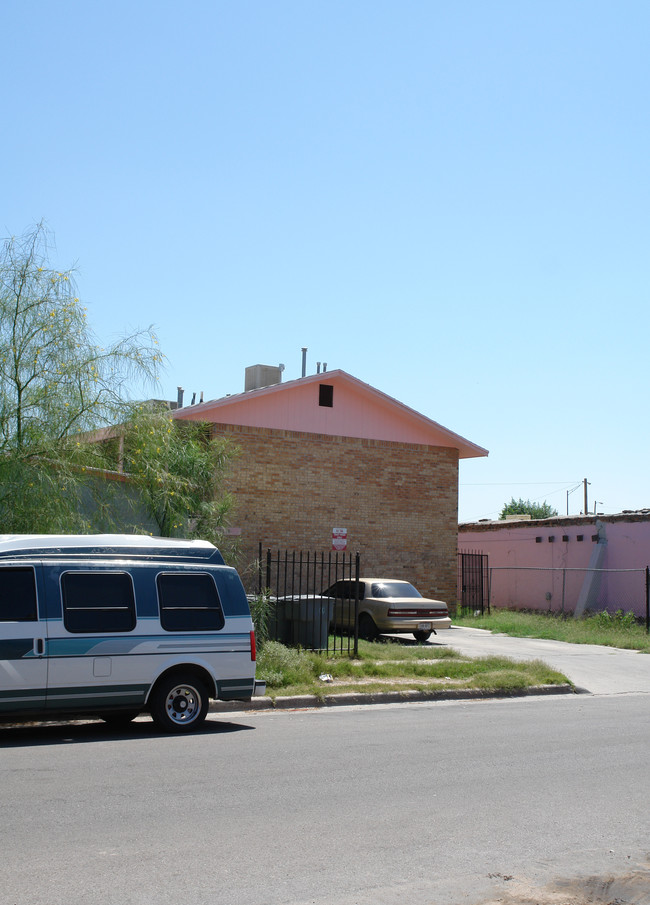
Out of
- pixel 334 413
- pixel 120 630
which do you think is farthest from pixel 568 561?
pixel 120 630

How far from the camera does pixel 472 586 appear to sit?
3294cm

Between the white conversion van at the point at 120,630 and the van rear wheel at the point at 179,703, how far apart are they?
11mm

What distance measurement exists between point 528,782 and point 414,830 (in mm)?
2014

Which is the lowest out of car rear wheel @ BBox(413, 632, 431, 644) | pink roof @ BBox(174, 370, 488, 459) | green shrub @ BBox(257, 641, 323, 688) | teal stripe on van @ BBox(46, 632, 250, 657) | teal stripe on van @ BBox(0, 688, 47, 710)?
car rear wheel @ BBox(413, 632, 431, 644)

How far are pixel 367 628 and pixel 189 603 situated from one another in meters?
12.0

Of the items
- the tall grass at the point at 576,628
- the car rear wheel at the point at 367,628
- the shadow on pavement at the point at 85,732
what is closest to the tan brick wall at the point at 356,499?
the tall grass at the point at 576,628

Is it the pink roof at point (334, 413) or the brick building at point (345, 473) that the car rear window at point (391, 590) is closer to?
the brick building at point (345, 473)

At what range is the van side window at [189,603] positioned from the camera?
10.6 m

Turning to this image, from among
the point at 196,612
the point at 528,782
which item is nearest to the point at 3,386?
the point at 196,612

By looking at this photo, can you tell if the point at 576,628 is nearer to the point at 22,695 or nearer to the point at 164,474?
the point at 164,474

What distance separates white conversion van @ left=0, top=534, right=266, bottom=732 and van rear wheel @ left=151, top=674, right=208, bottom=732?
11 mm

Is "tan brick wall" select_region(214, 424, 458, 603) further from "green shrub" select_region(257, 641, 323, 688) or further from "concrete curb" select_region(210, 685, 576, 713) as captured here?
"concrete curb" select_region(210, 685, 576, 713)

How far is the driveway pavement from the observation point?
16625 millimetres

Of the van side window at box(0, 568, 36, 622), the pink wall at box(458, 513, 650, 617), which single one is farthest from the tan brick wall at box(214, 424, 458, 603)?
the van side window at box(0, 568, 36, 622)
